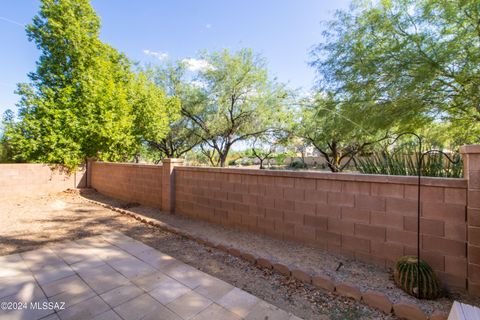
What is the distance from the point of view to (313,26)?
7285 millimetres

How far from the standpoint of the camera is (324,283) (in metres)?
2.39

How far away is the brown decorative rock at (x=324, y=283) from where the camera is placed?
2338 mm

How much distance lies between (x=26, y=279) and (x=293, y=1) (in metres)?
9.13

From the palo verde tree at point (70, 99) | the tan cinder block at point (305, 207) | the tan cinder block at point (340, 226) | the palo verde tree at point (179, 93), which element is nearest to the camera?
the tan cinder block at point (340, 226)

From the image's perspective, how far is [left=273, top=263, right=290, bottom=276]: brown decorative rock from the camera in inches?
104

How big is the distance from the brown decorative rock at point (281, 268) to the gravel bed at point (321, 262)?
0.15 meters

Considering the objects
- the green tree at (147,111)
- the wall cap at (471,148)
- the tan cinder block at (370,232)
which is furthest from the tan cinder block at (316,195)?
the green tree at (147,111)

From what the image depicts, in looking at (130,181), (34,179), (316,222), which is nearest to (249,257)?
(316,222)

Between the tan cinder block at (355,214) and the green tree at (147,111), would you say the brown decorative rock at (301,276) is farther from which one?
the green tree at (147,111)

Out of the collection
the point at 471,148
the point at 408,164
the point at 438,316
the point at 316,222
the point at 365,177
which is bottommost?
the point at 438,316

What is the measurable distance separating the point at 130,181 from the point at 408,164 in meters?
6.69

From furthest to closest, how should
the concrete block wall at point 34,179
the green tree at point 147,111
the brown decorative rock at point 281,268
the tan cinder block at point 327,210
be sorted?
the green tree at point 147,111, the concrete block wall at point 34,179, the tan cinder block at point 327,210, the brown decorative rock at point 281,268

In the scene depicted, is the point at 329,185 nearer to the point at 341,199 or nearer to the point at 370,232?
the point at 341,199

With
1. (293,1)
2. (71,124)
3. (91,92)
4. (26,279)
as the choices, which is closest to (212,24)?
(293,1)
